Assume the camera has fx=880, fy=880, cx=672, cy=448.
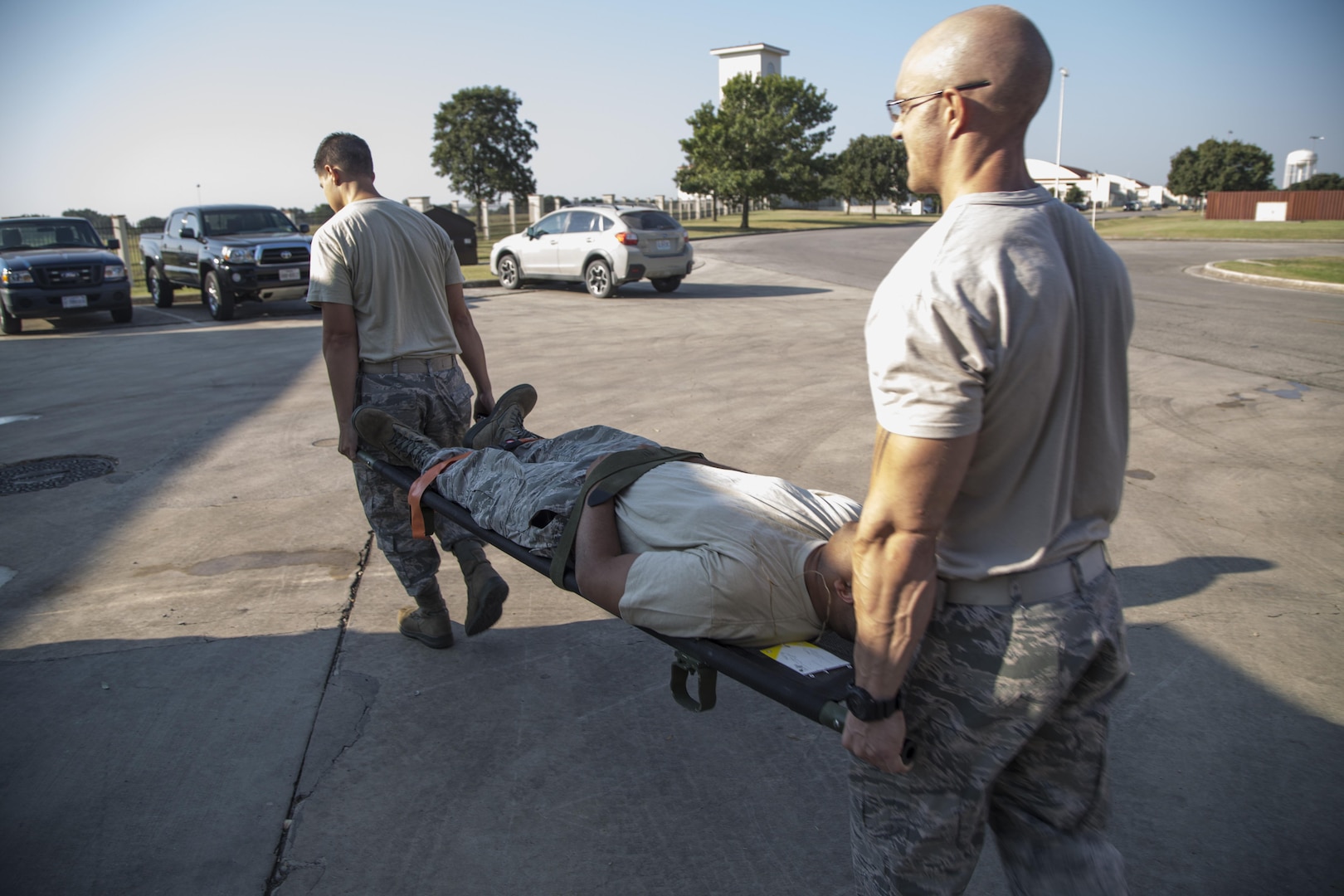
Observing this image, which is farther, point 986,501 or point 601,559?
point 601,559

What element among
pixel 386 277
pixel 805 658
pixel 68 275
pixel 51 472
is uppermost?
pixel 386 277

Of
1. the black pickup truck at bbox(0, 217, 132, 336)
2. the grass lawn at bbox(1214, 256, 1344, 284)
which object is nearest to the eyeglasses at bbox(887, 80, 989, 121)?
the black pickup truck at bbox(0, 217, 132, 336)

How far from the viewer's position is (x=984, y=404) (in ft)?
4.86

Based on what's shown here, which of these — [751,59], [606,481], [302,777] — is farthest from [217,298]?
[751,59]

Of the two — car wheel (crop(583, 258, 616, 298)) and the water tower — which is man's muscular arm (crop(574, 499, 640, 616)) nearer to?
car wheel (crop(583, 258, 616, 298))

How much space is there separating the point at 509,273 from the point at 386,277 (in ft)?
50.4

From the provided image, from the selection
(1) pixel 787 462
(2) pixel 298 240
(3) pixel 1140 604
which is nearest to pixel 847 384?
(1) pixel 787 462

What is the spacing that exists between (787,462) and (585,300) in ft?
35.9

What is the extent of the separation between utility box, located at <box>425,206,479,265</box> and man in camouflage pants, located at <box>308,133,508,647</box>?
58.5 feet

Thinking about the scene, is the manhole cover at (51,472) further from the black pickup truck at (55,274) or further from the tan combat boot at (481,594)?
the black pickup truck at (55,274)

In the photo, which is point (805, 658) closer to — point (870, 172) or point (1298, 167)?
point (870, 172)

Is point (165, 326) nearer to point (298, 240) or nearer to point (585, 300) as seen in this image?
point (298, 240)

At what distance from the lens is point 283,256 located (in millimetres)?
14766

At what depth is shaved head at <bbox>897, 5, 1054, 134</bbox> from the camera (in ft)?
4.93
